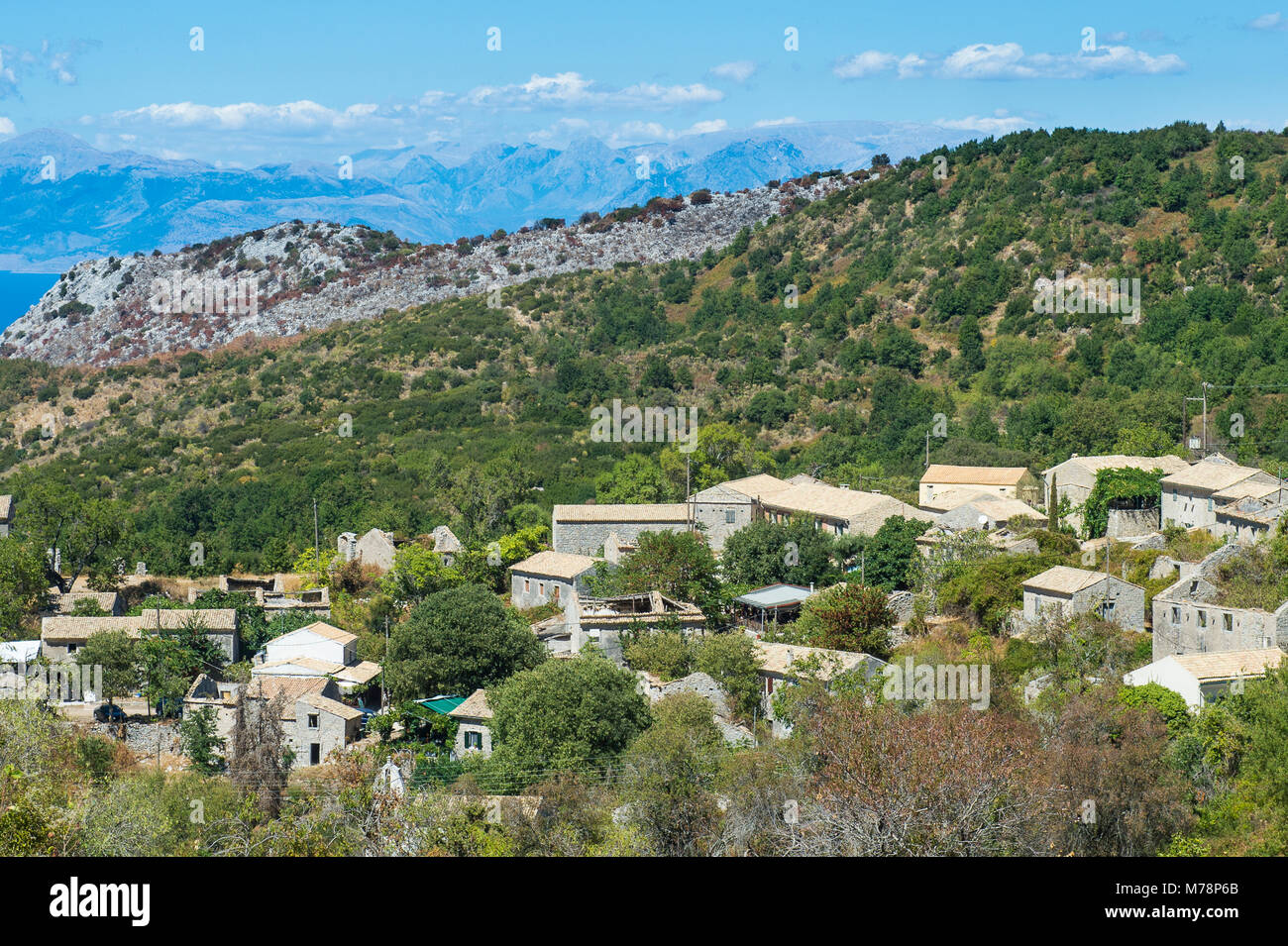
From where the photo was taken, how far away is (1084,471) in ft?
130

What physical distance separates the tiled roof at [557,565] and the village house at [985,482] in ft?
36.1

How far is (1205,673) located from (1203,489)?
1253 cm

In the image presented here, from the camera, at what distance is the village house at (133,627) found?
106ft

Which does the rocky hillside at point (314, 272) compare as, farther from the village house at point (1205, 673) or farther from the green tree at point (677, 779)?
the green tree at point (677, 779)

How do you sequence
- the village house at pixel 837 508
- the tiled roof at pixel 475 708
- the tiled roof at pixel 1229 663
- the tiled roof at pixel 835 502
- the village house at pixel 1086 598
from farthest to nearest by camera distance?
the tiled roof at pixel 835 502
the village house at pixel 837 508
the village house at pixel 1086 598
the tiled roof at pixel 475 708
the tiled roof at pixel 1229 663

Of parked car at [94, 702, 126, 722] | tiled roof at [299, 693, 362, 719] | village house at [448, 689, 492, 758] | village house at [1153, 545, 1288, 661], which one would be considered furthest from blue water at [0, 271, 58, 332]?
village house at [1153, 545, 1288, 661]

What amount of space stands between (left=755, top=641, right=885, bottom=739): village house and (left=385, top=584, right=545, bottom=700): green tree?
16.9 ft

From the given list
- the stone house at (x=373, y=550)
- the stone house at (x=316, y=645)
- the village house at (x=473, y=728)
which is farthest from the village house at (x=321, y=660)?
the stone house at (x=373, y=550)

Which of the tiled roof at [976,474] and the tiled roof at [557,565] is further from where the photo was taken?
the tiled roof at [976,474]

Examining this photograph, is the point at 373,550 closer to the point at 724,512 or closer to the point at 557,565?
the point at 557,565

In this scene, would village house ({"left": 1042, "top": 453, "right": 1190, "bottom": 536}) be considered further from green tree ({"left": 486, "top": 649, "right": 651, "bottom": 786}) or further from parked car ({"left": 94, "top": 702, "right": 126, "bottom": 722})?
parked car ({"left": 94, "top": 702, "right": 126, "bottom": 722})

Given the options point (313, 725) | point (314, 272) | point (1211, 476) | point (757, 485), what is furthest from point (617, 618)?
point (314, 272)
